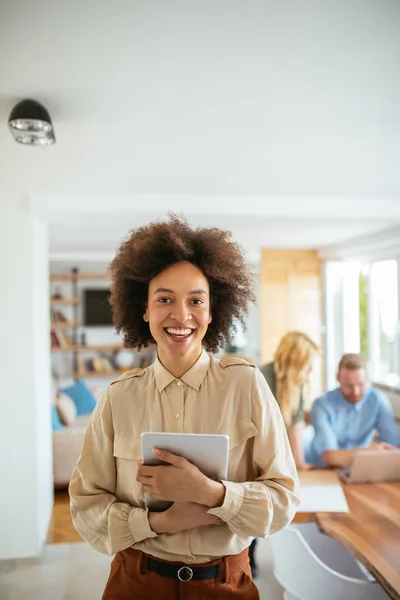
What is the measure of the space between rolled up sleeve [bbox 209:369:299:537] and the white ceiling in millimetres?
911

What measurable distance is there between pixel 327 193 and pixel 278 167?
0.68m

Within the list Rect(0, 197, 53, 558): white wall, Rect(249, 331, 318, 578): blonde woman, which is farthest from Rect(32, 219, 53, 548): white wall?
Rect(249, 331, 318, 578): blonde woman

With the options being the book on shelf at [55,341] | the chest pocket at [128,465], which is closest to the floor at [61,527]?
the chest pocket at [128,465]

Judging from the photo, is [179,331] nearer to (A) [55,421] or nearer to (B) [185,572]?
(B) [185,572]

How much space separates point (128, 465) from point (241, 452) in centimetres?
27

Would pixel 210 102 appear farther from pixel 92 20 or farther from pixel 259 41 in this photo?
pixel 92 20

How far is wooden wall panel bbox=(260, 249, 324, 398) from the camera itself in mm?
7023

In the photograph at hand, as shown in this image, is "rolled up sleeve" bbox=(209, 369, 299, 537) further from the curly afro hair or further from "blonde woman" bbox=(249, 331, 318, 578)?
"blonde woman" bbox=(249, 331, 318, 578)

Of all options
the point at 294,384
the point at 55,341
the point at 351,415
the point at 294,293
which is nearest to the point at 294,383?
the point at 294,384

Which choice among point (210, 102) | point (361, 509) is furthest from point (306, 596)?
point (210, 102)

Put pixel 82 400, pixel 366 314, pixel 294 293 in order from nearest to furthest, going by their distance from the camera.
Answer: pixel 366 314 < pixel 82 400 < pixel 294 293

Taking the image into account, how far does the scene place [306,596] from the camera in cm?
196

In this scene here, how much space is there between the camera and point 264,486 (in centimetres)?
122

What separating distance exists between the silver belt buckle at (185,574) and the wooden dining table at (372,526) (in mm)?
718
